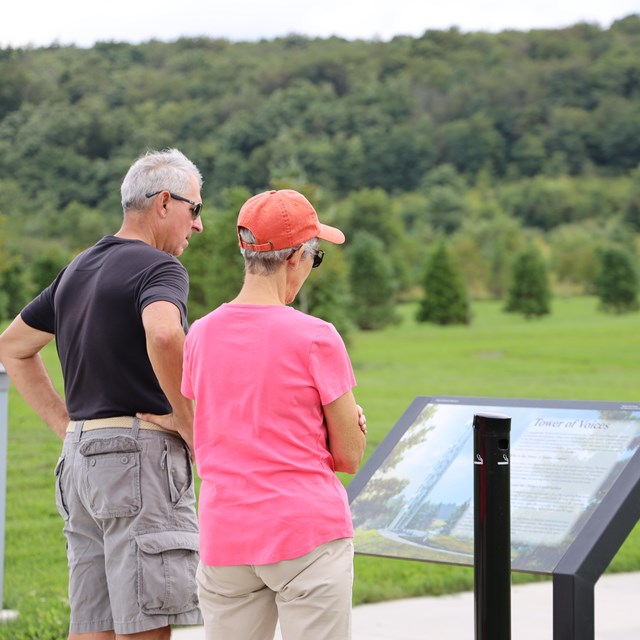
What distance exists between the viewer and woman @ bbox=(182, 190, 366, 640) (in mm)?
2641

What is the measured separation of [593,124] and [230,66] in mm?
27322

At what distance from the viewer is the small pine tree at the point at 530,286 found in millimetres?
40719

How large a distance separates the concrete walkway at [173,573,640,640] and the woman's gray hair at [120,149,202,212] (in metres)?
2.48

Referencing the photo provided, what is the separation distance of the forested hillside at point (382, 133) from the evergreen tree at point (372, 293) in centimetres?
665

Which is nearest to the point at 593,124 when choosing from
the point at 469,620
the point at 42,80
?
the point at 42,80

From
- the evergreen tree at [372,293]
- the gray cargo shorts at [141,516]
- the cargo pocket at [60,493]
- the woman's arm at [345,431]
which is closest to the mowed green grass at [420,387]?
the evergreen tree at [372,293]

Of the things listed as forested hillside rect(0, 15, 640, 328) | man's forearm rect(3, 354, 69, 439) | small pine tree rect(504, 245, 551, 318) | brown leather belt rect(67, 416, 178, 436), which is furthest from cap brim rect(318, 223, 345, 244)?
forested hillside rect(0, 15, 640, 328)

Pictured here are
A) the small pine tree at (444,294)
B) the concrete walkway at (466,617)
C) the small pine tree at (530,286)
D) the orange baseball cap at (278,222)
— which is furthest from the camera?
the small pine tree at (530,286)

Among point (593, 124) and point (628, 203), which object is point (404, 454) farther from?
point (593, 124)

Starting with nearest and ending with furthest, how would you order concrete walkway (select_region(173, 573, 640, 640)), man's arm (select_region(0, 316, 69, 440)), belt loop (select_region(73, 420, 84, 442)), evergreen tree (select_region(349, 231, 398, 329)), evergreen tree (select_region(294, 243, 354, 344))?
belt loop (select_region(73, 420, 84, 442)), man's arm (select_region(0, 316, 69, 440)), concrete walkway (select_region(173, 573, 640, 640)), evergreen tree (select_region(294, 243, 354, 344)), evergreen tree (select_region(349, 231, 398, 329))

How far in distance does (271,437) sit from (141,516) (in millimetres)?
707

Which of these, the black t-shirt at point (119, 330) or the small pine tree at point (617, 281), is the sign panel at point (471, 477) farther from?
the small pine tree at point (617, 281)

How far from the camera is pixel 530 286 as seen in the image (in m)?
41.0

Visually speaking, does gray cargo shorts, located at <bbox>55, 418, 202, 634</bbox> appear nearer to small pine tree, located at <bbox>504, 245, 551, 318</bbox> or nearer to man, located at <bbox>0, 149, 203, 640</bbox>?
man, located at <bbox>0, 149, 203, 640</bbox>
